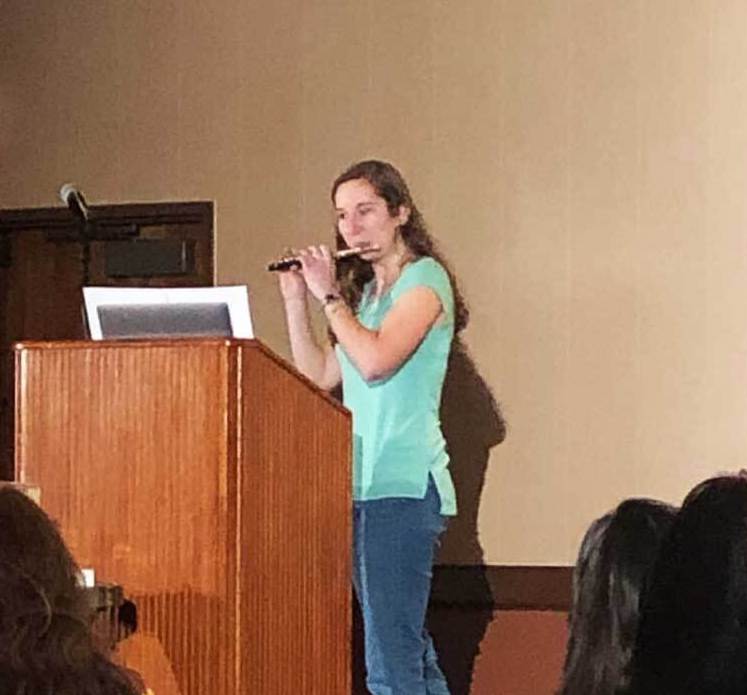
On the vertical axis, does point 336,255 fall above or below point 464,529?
above

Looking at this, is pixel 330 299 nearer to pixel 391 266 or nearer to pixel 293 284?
pixel 391 266

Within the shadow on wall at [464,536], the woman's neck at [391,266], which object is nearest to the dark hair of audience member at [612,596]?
the woman's neck at [391,266]

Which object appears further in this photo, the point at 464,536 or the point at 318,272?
the point at 464,536

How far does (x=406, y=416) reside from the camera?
3512 mm

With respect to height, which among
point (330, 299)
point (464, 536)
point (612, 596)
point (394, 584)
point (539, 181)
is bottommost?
point (464, 536)

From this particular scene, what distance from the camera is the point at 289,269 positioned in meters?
3.69

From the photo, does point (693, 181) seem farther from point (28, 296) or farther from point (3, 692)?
point (3, 692)

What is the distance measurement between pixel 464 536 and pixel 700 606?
2.91m

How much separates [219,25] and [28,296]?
1.05 metres

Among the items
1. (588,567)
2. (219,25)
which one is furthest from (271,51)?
(588,567)

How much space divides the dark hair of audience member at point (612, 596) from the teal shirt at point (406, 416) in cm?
151

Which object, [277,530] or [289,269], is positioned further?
[289,269]

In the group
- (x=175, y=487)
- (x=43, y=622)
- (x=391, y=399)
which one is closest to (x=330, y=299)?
(x=391, y=399)

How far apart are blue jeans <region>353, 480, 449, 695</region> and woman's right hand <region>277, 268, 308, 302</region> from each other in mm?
571
